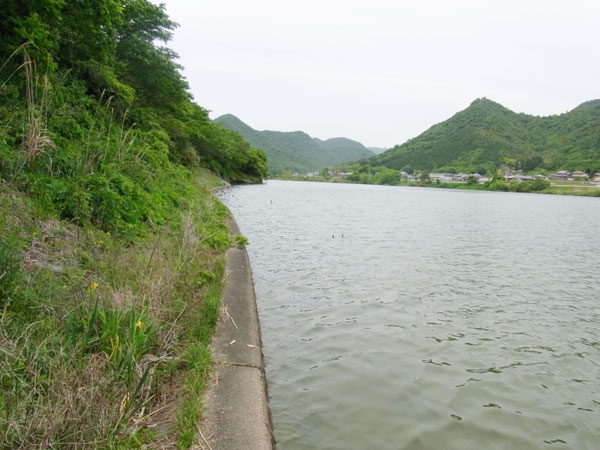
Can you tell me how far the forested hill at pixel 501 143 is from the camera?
116250 millimetres

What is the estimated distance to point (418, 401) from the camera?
13.4ft

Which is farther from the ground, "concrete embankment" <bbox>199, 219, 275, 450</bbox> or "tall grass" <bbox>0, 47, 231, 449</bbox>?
"tall grass" <bbox>0, 47, 231, 449</bbox>

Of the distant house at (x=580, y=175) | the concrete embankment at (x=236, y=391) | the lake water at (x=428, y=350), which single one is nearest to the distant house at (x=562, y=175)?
the distant house at (x=580, y=175)

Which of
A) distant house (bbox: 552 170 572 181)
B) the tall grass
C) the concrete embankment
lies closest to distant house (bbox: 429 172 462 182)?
distant house (bbox: 552 170 572 181)

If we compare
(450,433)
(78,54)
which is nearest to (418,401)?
(450,433)

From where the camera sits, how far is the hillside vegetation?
228cm

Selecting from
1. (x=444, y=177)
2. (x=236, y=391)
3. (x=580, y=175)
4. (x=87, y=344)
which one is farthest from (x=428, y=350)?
(x=444, y=177)

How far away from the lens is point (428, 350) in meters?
5.34

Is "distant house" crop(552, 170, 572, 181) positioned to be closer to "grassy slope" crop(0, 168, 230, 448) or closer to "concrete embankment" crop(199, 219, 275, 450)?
"concrete embankment" crop(199, 219, 275, 450)

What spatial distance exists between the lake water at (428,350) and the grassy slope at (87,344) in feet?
3.71

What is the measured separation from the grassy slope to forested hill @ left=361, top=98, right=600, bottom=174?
406 feet

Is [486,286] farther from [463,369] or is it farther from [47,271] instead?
[47,271]

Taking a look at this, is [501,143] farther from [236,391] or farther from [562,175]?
[236,391]

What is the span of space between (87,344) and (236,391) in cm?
139
